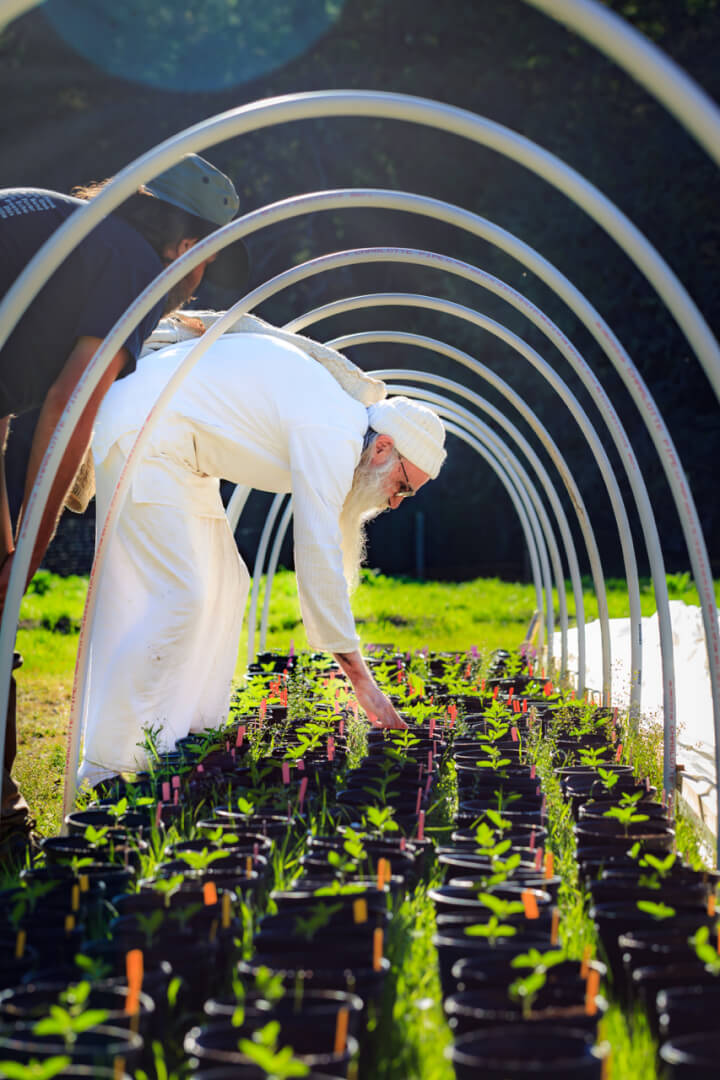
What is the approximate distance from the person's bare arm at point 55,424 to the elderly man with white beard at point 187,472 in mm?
604

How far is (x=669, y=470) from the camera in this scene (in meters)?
2.68

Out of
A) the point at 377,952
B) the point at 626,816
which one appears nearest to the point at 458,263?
the point at 626,816

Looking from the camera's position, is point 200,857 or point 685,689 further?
point 685,689

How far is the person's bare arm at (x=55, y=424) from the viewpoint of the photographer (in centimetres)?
271

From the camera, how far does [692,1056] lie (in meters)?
1.36

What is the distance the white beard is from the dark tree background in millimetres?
10427

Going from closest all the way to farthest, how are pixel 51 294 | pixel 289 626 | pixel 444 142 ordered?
pixel 51 294, pixel 289 626, pixel 444 142

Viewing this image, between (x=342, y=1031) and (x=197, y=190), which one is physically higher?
(x=197, y=190)

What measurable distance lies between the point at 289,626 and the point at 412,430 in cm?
652

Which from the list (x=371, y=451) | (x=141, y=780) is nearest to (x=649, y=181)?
(x=371, y=451)

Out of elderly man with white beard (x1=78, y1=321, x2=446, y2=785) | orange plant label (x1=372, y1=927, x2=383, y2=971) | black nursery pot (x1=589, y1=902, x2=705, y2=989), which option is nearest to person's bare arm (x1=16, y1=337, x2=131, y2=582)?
elderly man with white beard (x1=78, y1=321, x2=446, y2=785)

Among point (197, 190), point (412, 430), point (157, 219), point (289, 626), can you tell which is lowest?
point (289, 626)

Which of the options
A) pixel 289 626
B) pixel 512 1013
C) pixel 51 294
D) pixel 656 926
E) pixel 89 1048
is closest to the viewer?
pixel 89 1048

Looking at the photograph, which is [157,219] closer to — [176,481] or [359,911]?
[176,481]
